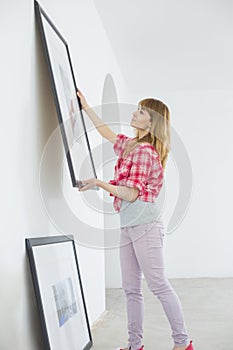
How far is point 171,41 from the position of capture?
4789 mm

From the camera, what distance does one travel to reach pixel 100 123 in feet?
9.02

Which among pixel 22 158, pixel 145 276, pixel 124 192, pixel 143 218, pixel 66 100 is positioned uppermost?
pixel 66 100

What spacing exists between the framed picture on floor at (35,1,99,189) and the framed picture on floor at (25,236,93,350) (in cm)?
31

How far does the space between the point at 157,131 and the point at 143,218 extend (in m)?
0.42

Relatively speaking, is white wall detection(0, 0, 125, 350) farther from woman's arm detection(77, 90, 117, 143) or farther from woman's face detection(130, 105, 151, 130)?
woman's face detection(130, 105, 151, 130)

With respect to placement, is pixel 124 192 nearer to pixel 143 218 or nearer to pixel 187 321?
pixel 143 218

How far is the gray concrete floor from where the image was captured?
282 cm

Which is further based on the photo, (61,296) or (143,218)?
(143,218)

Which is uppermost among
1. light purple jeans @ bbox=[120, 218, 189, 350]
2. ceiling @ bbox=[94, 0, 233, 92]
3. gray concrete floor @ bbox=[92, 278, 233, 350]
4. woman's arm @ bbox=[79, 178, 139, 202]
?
ceiling @ bbox=[94, 0, 233, 92]

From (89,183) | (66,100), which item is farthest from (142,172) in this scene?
(66,100)

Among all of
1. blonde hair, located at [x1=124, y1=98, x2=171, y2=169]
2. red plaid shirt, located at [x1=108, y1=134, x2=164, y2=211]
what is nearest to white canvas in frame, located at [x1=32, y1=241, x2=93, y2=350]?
red plaid shirt, located at [x1=108, y1=134, x2=164, y2=211]

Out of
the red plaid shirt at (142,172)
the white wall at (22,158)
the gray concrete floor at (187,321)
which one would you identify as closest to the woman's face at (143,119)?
the red plaid shirt at (142,172)

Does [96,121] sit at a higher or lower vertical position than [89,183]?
higher

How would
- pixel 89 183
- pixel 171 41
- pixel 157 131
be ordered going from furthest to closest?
pixel 171 41, pixel 157 131, pixel 89 183
